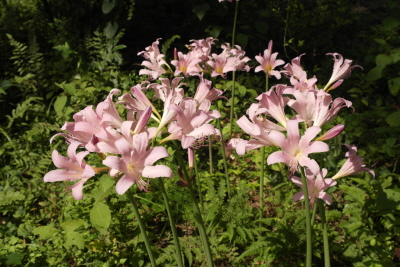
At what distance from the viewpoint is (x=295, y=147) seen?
4.44 ft

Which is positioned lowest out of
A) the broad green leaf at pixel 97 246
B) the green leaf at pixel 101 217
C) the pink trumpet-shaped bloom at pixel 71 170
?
the broad green leaf at pixel 97 246

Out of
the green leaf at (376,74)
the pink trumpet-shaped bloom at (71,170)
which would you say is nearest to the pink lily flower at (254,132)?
the pink trumpet-shaped bloom at (71,170)

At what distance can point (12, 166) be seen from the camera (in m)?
3.78

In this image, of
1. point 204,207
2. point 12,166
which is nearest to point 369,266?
point 204,207

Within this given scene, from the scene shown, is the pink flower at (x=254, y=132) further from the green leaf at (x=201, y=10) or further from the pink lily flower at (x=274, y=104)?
the green leaf at (x=201, y=10)

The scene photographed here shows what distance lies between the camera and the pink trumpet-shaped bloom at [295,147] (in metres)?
1.30

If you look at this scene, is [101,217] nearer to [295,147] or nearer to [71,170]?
[71,170]

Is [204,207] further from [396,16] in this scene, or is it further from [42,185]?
[396,16]

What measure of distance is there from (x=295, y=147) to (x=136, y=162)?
622mm

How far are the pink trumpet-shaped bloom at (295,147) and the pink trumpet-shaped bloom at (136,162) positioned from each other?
1.36 feet

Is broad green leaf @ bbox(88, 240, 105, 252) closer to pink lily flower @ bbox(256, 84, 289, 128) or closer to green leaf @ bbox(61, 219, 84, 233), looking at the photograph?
green leaf @ bbox(61, 219, 84, 233)

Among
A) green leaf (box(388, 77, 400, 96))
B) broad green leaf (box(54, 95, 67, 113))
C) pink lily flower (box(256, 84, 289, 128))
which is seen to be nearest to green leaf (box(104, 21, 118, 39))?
broad green leaf (box(54, 95, 67, 113))

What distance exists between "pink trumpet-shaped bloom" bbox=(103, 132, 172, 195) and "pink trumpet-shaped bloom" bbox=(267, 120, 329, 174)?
415 mm

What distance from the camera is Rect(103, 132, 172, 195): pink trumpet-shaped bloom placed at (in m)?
1.24
